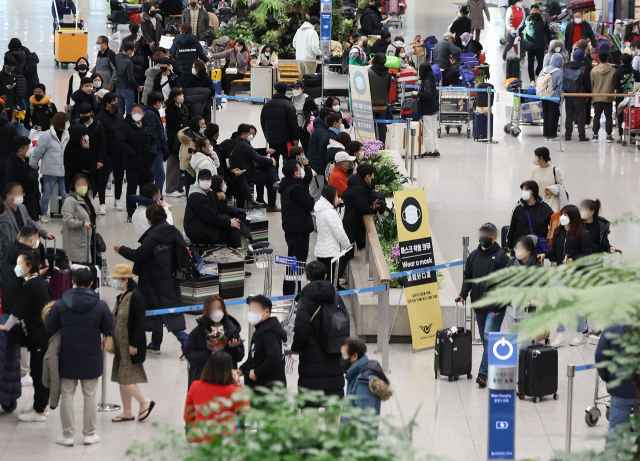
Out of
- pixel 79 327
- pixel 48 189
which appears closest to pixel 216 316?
pixel 79 327

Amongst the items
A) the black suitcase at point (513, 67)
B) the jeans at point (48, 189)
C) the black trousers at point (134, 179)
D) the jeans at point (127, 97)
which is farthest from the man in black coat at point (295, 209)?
the black suitcase at point (513, 67)

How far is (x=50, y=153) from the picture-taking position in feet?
41.5

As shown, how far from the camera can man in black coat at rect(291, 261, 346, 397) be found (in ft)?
24.4

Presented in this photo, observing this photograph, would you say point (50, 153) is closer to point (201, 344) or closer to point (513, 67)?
point (201, 344)

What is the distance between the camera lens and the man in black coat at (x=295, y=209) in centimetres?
1102

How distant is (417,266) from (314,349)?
288 cm

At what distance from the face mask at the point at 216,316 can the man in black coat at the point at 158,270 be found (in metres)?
1.98

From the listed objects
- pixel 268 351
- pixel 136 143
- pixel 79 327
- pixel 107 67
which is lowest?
pixel 268 351

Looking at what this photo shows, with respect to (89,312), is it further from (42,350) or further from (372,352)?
(372,352)

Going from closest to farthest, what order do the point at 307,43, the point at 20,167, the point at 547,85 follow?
the point at 20,167
the point at 547,85
the point at 307,43

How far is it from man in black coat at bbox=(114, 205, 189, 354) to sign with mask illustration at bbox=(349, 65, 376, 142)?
24.1 ft

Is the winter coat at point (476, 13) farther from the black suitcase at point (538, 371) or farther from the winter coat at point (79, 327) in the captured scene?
the winter coat at point (79, 327)

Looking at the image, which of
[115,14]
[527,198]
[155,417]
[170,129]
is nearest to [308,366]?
[155,417]

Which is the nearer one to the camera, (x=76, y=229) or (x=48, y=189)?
(x=76, y=229)
